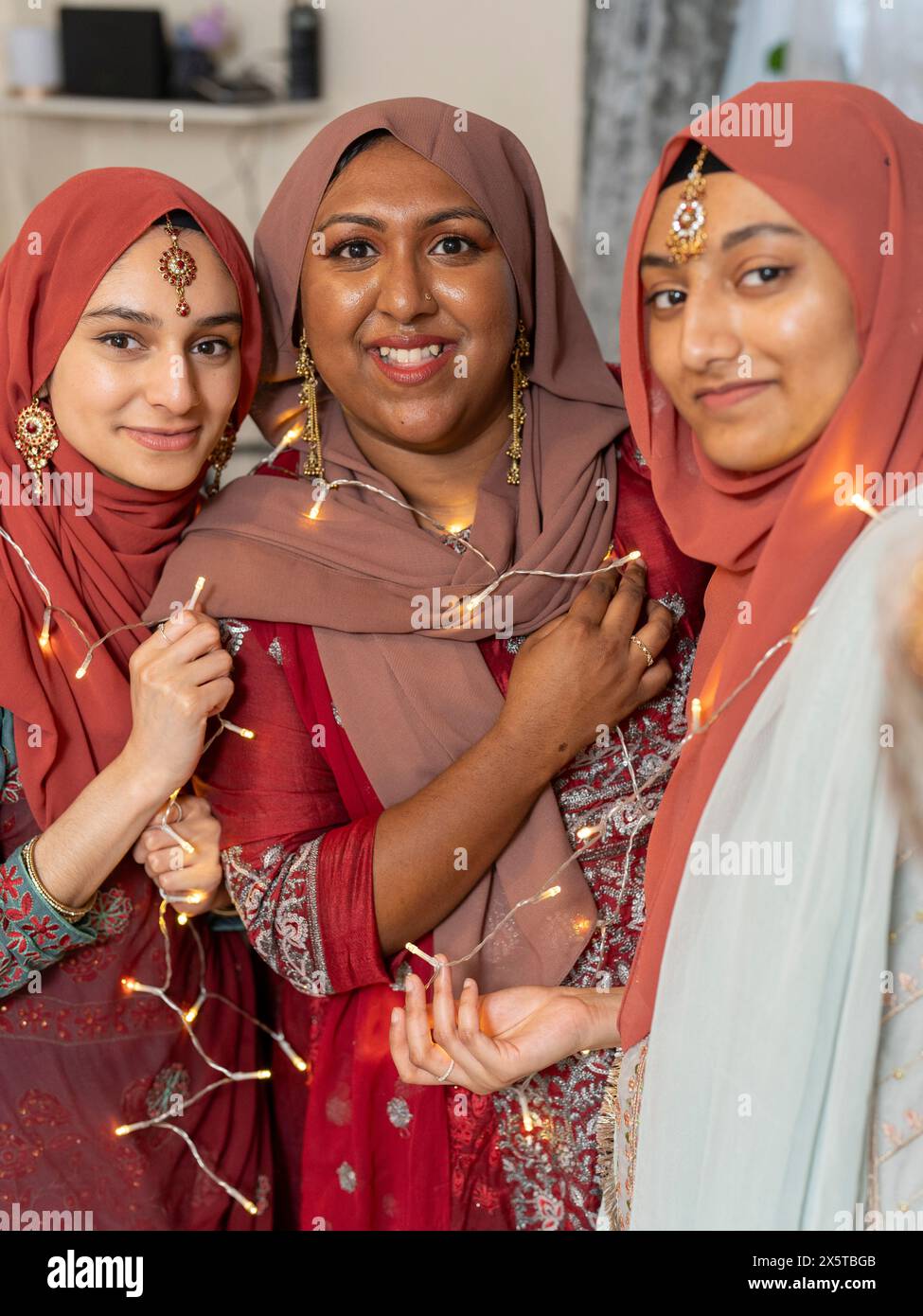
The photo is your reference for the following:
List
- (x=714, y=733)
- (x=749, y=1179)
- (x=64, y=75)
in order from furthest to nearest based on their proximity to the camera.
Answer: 1. (x=64, y=75)
2. (x=714, y=733)
3. (x=749, y=1179)

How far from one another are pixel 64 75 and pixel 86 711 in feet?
11.3

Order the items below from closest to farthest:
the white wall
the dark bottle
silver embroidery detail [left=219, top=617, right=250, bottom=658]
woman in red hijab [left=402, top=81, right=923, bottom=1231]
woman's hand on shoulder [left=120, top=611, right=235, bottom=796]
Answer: woman in red hijab [left=402, top=81, right=923, bottom=1231] → woman's hand on shoulder [left=120, top=611, right=235, bottom=796] → silver embroidery detail [left=219, top=617, right=250, bottom=658] → the white wall → the dark bottle

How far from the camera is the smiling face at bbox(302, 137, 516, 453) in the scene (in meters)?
1.40

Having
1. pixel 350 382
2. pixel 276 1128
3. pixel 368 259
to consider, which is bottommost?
pixel 276 1128

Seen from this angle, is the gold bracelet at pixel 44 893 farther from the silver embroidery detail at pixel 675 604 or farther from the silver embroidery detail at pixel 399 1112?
the silver embroidery detail at pixel 675 604

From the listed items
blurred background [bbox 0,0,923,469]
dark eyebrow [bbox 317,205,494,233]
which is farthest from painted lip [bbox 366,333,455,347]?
blurred background [bbox 0,0,923,469]

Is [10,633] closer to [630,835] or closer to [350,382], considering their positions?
[350,382]

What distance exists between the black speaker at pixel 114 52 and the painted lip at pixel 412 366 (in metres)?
3.27

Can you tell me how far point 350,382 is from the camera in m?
1.46

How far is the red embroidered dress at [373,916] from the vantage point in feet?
4.64

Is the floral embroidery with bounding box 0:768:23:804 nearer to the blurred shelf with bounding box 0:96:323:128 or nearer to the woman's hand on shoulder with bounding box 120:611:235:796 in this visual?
the woman's hand on shoulder with bounding box 120:611:235:796

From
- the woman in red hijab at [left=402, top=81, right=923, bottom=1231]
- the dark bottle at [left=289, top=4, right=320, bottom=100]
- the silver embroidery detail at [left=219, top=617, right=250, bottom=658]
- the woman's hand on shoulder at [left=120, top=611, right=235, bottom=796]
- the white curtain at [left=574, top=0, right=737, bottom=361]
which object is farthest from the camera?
the dark bottle at [left=289, top=4, right=320, bottom=100]

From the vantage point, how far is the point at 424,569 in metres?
1.47
